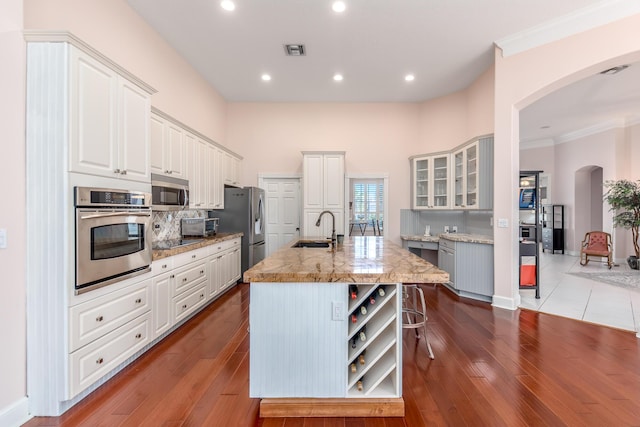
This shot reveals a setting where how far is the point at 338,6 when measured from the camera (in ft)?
10.7

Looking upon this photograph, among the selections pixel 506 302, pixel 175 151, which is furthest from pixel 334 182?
pixel 506 302

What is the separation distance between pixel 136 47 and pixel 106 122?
176cm

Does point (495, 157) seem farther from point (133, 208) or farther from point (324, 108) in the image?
point (133, 208)

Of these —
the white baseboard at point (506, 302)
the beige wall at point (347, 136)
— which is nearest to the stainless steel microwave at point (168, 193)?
the beige wall at point (347, 136)

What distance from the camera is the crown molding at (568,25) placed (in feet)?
10.3

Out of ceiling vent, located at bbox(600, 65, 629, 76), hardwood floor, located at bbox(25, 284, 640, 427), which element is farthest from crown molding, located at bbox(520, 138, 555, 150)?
hardwood floor, located at bbox(25, 284, 640, 427)

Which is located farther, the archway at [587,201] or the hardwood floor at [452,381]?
the archway at [587,201]

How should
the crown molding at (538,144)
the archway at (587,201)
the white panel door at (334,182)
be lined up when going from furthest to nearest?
the crown molding at (538,144), the archway at (587,201), the white panel door at (334,182)

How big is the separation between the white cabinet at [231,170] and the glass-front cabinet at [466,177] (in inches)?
157

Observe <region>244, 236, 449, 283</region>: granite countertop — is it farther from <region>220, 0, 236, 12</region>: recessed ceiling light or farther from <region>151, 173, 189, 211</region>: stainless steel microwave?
<region>220, 0, 236, 12</region>: recessed ceiling light

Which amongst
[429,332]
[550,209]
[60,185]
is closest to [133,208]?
[60,185]

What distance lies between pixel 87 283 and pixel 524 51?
5.16 meters

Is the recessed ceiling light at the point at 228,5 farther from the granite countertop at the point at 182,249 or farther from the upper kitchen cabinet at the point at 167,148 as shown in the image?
the granite countertop at the point at 182,249

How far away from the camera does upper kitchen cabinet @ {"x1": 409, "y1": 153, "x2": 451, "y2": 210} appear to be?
5.53 meters
